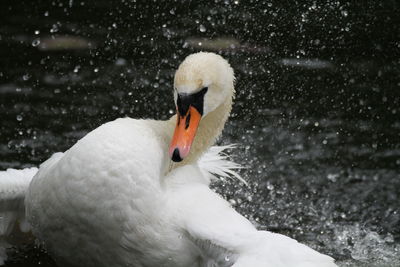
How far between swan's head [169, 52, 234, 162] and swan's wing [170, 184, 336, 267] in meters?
0.25

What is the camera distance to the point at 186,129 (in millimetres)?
4328

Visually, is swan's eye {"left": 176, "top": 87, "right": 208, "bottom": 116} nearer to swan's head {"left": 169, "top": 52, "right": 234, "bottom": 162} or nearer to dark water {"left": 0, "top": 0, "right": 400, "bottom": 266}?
swan's head {"left": 169, "top": 52, "right": 234, "bottom": 162}

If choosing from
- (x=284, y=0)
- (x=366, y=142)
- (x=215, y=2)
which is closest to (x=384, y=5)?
(x=284, y=0)

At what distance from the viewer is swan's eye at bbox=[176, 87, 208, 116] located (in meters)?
4.31

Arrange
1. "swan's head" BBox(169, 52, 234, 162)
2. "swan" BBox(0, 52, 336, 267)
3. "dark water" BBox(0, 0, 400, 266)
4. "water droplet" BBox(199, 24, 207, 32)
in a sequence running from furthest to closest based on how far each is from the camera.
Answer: "water droplet" BBox(199, 24, 207, 32), "dark water" BBox(0, 0, 400, 266), "swan's head" BBox(169, 52, 234, 162), "swan" BBox(0, 52, 336, 267)

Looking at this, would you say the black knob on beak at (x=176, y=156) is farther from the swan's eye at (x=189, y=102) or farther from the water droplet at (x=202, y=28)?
the water droplet at (x=202, y=28)

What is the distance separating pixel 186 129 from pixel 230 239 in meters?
0.77

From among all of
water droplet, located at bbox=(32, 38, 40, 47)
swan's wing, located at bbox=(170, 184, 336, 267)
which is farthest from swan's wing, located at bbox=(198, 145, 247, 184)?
water droplet, located at bbox=(32, 38, 40, 47)

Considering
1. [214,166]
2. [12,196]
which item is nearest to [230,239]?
[214,166]

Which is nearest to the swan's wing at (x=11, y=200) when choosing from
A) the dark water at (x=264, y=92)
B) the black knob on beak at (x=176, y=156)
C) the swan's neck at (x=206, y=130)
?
the dark water at (x=264, y=92)

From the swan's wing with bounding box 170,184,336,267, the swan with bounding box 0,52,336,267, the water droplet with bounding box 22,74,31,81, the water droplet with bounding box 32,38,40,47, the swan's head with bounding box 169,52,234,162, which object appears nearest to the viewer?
the swan's wing with bounding box 170,184,336,267

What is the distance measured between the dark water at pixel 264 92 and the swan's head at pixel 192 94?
137 centimetres

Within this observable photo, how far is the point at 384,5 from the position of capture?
32.9 ft

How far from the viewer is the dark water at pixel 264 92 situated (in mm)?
5930
